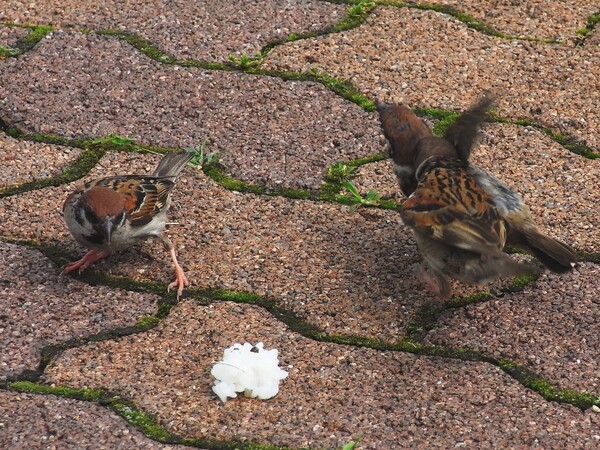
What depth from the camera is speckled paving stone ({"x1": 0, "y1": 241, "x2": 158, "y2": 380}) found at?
3617 millimetres

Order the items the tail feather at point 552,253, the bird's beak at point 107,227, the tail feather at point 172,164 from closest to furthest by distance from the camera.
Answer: the tail feather at point 552,253 → the bird's beak at point 107,227 → the tail feather at point 172,164

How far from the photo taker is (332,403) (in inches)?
134

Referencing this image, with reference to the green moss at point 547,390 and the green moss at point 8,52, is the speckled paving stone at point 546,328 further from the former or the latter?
the green moss at point 8,52

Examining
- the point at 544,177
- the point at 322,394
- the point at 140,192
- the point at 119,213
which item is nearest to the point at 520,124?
the point at 544,177

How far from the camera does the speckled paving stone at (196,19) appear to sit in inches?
212

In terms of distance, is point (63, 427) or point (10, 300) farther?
point (10, 300)

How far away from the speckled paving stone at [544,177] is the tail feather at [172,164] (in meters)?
0.70

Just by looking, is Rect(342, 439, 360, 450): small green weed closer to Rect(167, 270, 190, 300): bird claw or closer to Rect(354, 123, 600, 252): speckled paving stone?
Rect(167, 270, 190, 300): bird claw

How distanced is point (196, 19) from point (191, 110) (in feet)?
2.64

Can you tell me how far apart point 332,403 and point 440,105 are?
6.50ft

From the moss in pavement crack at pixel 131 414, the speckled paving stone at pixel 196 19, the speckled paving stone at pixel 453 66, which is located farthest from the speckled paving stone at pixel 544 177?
the moss in pavement crack at pixel 131 414

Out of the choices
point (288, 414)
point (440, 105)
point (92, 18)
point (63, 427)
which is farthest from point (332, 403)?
point (92, 18)

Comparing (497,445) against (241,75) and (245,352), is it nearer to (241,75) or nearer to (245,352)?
(245,352)

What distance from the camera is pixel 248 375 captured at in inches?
134
